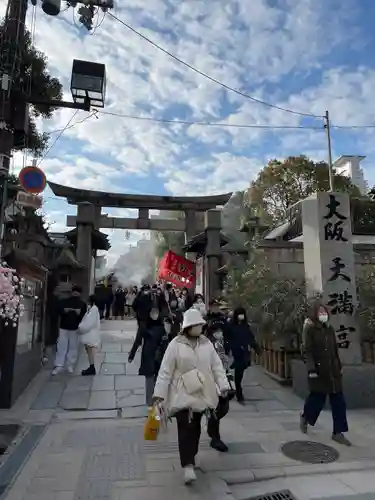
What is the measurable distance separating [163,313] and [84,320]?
238 centimetres

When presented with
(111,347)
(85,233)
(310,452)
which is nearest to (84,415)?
(310,452)

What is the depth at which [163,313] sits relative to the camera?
699cm

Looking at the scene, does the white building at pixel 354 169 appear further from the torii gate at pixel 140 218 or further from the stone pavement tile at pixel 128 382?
the stone pavement tile at pixel 128 382

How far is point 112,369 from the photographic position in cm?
905

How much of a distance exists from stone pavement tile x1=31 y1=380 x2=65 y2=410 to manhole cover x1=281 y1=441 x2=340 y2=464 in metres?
4.01

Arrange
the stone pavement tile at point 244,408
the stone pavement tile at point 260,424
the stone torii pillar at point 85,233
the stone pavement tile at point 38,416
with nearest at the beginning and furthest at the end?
1. the stone pavement tile at point 260,424
2. the stone pavement tile at point 38,416
3. the stone pavement tile at point 244,408
4. the stone torii pillar at point 85,233

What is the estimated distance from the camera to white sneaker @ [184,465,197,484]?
371 centimetres

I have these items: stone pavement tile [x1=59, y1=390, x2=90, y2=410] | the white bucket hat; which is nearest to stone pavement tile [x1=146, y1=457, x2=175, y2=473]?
the white bucket hat

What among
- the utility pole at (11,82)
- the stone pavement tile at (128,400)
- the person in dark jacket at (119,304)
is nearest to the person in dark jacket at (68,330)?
the stone pavement tile at (128,400)

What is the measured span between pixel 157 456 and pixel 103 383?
3.78 m

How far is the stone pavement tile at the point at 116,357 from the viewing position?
32.2ft

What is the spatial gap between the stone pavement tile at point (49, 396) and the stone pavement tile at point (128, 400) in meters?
→ 1.10

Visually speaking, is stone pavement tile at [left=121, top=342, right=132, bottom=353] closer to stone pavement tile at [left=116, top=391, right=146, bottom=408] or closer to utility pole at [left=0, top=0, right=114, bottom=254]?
stone pavement tile at [left=116, top=391, right=146, bottom=408]

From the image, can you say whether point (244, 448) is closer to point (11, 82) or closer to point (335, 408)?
point (335, 408)
